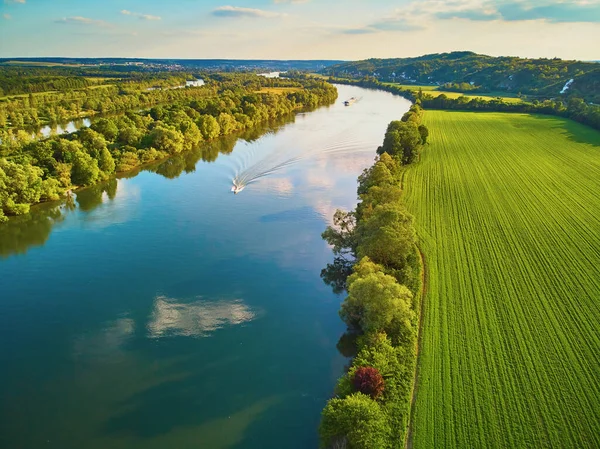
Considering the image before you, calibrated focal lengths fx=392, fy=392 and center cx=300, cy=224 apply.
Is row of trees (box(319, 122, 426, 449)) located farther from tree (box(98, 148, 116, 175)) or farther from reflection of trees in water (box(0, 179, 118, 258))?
tree (box(98, 148, 116, 175))

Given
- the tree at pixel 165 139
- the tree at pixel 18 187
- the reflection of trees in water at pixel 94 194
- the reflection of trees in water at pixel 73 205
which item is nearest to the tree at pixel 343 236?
the reflection of trees in water at pixel 73 205

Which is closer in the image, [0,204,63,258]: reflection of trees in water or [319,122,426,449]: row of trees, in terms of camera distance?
[319,122,426,449]: row of trees

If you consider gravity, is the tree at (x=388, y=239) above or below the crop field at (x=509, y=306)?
above

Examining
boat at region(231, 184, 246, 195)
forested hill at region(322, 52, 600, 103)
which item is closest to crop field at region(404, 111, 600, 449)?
boat at region(231, 184, 246, 195)

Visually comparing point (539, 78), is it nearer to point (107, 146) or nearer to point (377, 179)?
point (377, 179)

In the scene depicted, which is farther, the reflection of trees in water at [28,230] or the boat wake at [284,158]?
the boat wake at [284,158]

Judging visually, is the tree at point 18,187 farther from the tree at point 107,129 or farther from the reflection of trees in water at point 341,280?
the reflection of trees in water at point 341,280
